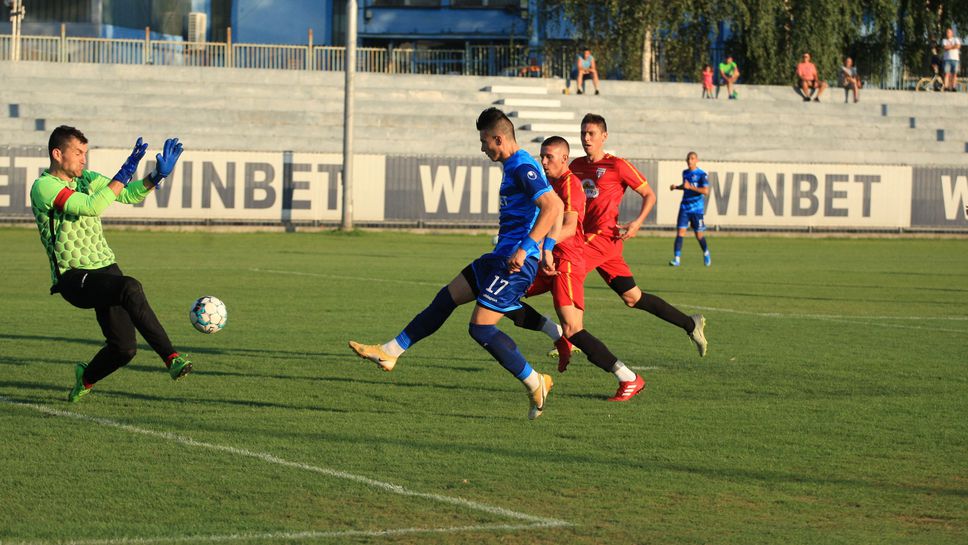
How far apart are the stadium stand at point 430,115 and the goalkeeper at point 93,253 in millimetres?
27853

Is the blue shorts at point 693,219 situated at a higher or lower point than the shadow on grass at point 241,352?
higher

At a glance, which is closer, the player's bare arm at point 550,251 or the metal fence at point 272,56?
the player's bare arm at point 550,251

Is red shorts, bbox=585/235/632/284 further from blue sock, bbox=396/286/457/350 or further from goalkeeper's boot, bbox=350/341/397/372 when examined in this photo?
goalkeeper's boot, bbox=350/341/397/372

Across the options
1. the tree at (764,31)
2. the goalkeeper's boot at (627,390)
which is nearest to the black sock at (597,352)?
the goalkeeper's boot at (627,390)

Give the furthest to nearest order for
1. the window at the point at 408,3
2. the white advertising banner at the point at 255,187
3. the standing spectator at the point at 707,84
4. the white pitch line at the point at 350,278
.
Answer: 1. the window at the point at 408,3
2. the standing spectator at the point at 707,84
3. the white advertising banner at the point at 255,187
4. the white pitch line at the point at 350,278

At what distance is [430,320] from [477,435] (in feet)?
4.17

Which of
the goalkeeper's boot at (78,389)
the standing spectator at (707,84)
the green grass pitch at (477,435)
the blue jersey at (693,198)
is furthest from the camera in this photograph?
the standing spectator at (707,84)

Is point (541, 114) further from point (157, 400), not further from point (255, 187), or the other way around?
point (157, 400)

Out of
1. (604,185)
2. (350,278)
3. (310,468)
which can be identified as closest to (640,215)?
(604,185)

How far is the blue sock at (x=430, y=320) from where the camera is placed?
31.6 feet

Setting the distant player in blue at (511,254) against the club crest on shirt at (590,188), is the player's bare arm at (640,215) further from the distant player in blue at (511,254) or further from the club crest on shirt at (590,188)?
the distant player in blue at (511,254)

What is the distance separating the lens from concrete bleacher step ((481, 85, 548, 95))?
4403 cm

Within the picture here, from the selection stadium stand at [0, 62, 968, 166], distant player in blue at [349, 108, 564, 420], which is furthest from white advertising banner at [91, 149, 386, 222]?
distant player in blue at [349, 108, 564, 420]

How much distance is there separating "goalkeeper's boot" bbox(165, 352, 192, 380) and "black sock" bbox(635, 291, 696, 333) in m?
4.46
